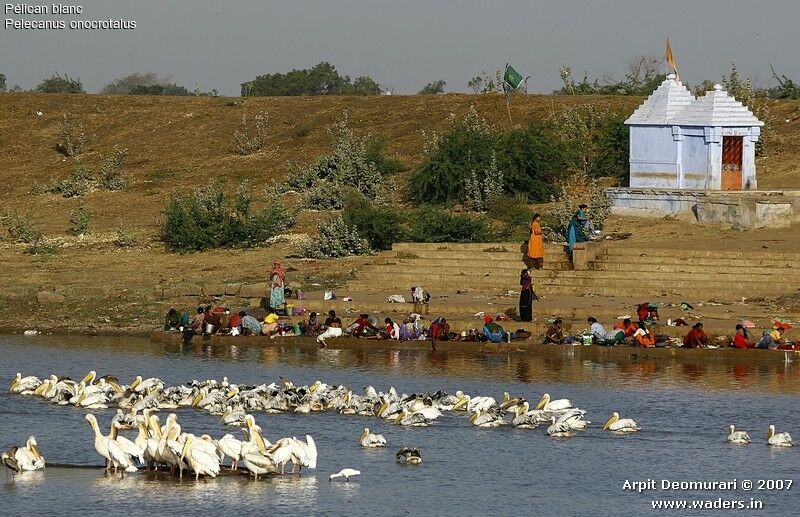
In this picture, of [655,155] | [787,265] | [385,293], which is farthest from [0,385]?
[655,155]

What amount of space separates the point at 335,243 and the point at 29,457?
1690 cm

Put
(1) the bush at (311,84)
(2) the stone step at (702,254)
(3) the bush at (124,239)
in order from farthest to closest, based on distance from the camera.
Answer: (1) the bush at (311,84) < (3) the bush at (124,239) < (2) the stone step at (702,254)

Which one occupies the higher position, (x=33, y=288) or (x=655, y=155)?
(x=655, y=155)

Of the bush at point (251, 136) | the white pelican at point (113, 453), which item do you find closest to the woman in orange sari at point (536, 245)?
the white pelican at point (113, 453)

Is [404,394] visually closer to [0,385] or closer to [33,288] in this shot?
[0,385]

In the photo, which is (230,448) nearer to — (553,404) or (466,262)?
(553,404)

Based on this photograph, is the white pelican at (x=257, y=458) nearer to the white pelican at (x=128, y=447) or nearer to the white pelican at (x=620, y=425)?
the white pelican at (x=128, y=447)

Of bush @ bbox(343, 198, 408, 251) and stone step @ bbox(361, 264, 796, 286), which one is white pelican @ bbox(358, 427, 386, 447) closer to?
stone step @ bbox(361, 264, 796, 286)

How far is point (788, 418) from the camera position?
2069cm

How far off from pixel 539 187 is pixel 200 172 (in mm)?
13406

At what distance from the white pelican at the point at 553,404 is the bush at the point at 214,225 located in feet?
54.6

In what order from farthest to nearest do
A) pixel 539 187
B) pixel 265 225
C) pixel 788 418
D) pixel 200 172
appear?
pixel 200 172, pixel 539 187, pixel 265 225, pixel 788 418

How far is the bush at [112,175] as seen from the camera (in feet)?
153

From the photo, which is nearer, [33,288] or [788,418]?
[788,418]
